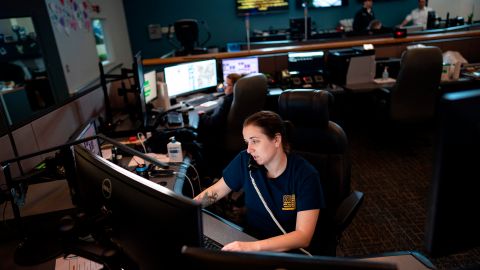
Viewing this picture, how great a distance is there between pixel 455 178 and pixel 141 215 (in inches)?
27.6

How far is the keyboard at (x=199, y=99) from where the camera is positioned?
3.52m

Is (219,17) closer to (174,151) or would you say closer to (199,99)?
(199,99)

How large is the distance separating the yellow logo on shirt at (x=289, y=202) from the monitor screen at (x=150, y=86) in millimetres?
2056

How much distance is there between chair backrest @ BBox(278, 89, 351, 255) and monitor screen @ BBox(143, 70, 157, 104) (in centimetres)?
177

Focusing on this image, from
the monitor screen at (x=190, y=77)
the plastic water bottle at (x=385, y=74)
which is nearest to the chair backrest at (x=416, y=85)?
the plastic water bottle at (x=385, y=74)

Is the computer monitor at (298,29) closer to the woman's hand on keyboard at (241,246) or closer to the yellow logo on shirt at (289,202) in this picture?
the yellow logo on shirt at (289,202)

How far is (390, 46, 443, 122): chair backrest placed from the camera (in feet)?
10.0

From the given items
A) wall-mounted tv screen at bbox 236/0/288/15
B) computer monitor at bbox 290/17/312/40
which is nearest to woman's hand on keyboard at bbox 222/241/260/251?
computer monitor at bbox 290/17/312/40

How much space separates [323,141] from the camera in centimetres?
165

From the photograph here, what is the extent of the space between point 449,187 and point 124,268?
0.83 m

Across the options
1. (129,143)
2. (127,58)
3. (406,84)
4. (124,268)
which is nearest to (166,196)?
(124,268)

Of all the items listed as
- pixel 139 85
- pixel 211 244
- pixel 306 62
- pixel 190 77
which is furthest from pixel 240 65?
pixel 211 244

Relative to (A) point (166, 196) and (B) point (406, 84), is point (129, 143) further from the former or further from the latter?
(B) point (406, 84)

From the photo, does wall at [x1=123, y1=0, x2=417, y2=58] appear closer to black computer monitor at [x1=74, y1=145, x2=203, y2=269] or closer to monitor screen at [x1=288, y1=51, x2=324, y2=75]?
monitor screen at [x1=288, y1=51, x2=324, y2=75]
